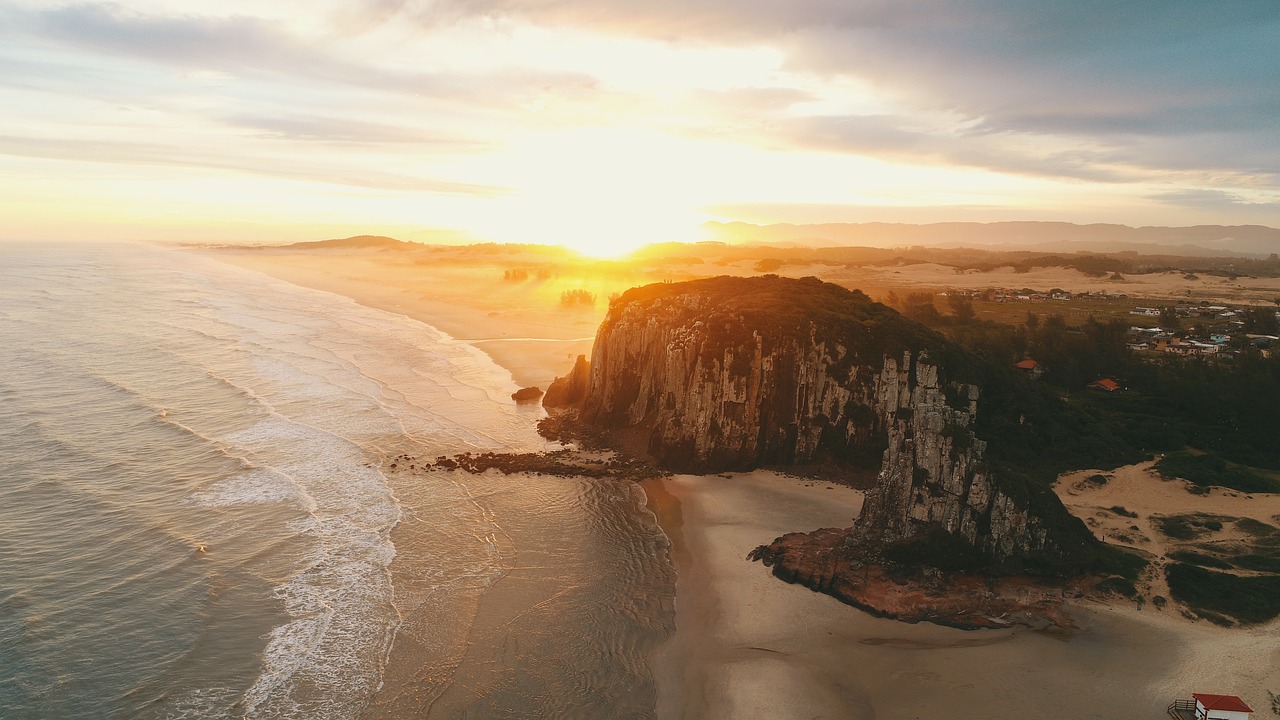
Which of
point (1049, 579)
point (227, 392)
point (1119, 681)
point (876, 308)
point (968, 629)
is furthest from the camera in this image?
point (227, 392)

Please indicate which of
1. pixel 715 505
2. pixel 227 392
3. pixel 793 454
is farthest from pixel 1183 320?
pixel 227 392

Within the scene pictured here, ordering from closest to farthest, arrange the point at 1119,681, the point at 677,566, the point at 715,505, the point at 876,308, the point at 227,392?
the point at 1119,681 < the point at 677,566 < the point at 715,505 < the point at 876,308 < the point at 227,392

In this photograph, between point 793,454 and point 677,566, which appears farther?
point 793,454

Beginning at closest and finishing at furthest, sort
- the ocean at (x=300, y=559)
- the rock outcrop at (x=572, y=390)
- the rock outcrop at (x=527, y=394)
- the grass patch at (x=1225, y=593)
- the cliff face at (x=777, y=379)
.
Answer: the ocean at (x=300, y=559), the grass patch at (x=1225, y=593), the cliff face at (x=777, y=379), the rock outcrop at (x=572, y=390), the rock outcrop at (x=527, y=394)

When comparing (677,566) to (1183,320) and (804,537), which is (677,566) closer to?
(804,537)

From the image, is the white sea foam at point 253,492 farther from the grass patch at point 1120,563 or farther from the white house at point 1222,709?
the white house at point 1222,709

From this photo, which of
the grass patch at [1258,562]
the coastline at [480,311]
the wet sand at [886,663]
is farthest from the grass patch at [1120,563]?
the coastline at [480,311]
